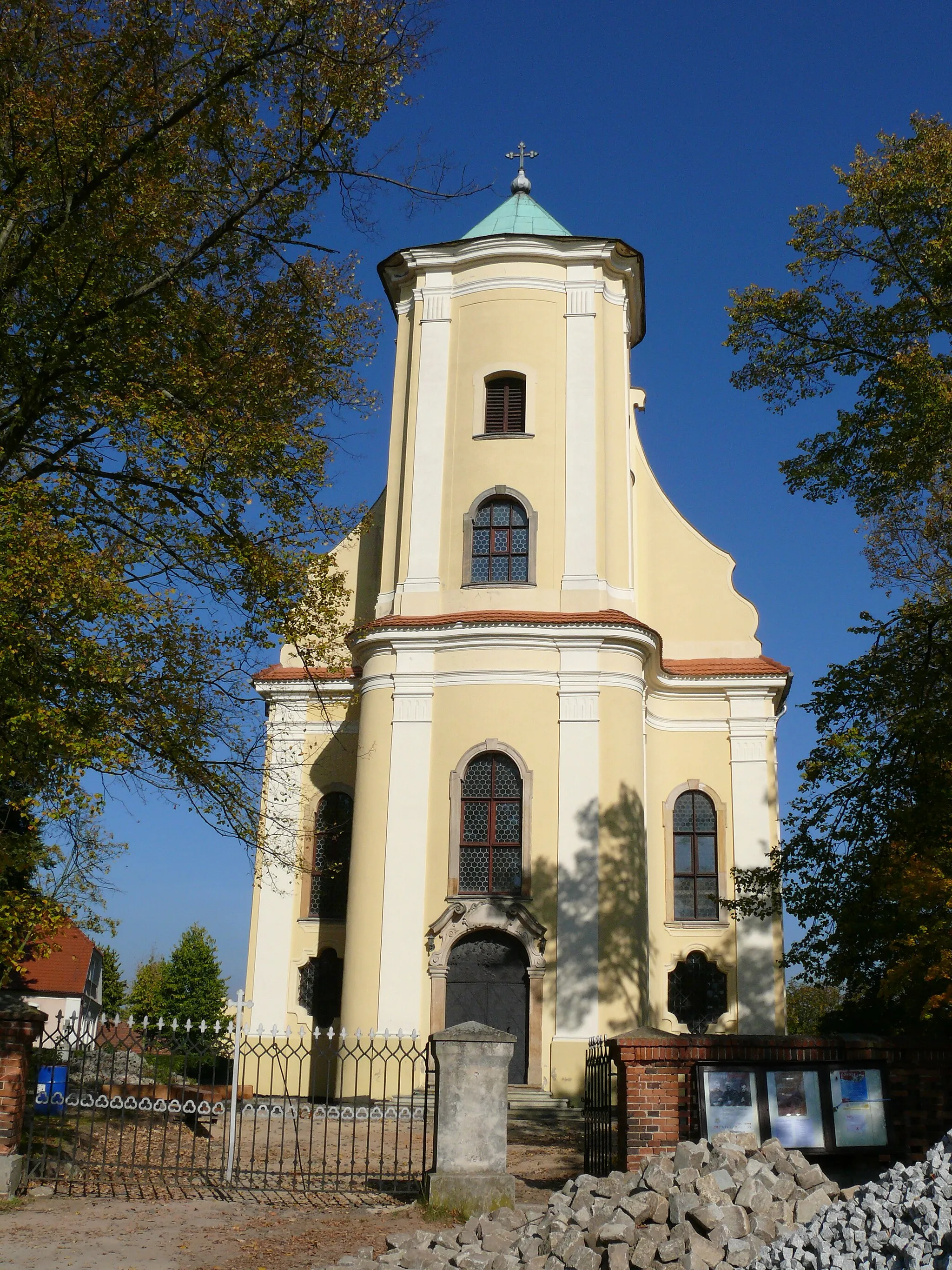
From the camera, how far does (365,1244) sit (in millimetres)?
9039

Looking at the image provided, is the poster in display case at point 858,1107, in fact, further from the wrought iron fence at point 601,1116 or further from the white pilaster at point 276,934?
the white pilaster at point 276,934

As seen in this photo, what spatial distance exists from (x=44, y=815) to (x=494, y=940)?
10.1 metres

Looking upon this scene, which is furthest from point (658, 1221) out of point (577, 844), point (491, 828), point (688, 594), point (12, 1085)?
point (688, 594)

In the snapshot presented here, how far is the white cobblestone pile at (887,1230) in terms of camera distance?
6027 mm

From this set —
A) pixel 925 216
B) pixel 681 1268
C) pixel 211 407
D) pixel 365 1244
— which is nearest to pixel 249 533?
pixel 211 407

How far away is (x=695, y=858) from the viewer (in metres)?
22.9

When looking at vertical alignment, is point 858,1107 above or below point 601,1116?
above

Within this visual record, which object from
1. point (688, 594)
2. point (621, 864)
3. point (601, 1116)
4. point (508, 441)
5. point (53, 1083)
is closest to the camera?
point (601, 1116)

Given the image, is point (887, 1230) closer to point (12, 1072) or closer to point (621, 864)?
point (12, 1072)

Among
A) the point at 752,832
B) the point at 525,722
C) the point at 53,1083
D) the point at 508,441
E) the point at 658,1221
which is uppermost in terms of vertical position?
the point at 508,441

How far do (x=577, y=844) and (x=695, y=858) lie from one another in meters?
3.94

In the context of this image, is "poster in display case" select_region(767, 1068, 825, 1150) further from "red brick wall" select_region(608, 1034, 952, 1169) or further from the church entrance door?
the church entrance door

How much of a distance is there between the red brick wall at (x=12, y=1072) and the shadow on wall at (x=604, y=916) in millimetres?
10149

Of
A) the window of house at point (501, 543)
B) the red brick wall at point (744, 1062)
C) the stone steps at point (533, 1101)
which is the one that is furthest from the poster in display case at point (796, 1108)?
the window of house at point (501, 543)
